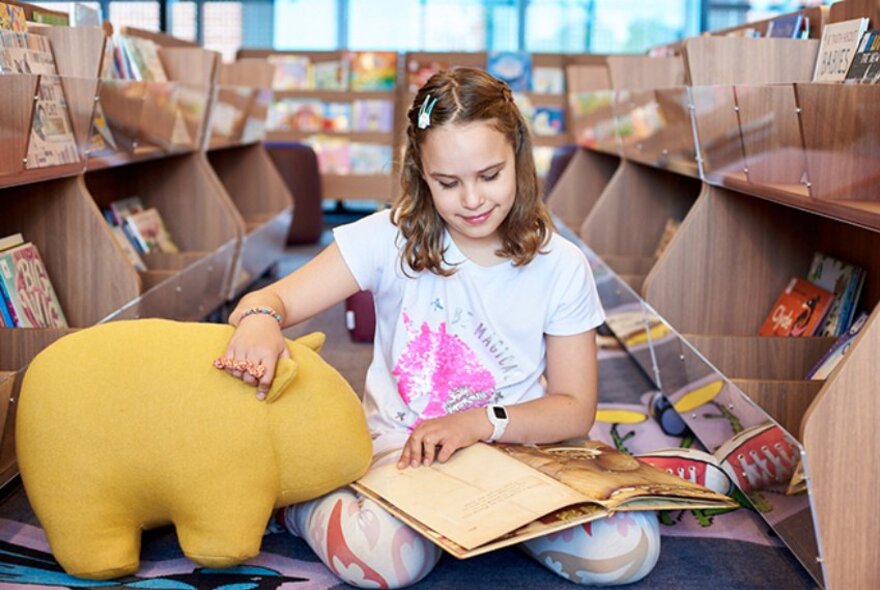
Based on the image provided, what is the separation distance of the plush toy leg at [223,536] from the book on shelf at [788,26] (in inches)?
74.4

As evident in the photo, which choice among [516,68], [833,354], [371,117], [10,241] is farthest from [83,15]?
[516,68]

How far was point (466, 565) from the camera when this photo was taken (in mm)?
1720

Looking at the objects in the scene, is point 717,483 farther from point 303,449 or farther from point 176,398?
point 176,398

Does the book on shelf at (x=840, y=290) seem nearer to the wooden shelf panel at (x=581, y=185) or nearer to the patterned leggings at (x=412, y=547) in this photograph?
the patterned leggings at (x=412, y=547)

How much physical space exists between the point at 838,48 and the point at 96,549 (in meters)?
1.79

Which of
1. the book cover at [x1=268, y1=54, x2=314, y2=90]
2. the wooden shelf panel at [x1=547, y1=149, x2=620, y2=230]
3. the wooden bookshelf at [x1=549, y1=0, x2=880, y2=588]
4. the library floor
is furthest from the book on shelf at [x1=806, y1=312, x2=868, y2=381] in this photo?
the book cover at [x1=268, y1=54, x2=314, y2=90]

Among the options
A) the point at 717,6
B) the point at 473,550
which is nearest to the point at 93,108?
the point at 473,550

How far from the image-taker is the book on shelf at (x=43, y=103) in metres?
2.20

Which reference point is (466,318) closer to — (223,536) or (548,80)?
(223,536)

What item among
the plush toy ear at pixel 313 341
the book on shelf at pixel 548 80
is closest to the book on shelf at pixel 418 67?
the book on shelf at pixel 548 80

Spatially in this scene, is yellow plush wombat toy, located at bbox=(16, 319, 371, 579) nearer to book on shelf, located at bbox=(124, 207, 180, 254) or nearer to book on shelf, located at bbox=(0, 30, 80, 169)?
book on shelf, located at bbox=(0, 30, 80, 169)

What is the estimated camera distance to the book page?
1.46 meters

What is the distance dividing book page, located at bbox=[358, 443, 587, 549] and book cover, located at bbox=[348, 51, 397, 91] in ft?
18.9

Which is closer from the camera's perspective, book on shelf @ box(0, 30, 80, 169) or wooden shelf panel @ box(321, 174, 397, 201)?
book on shelf @ box(0, 30, 80, 169)
